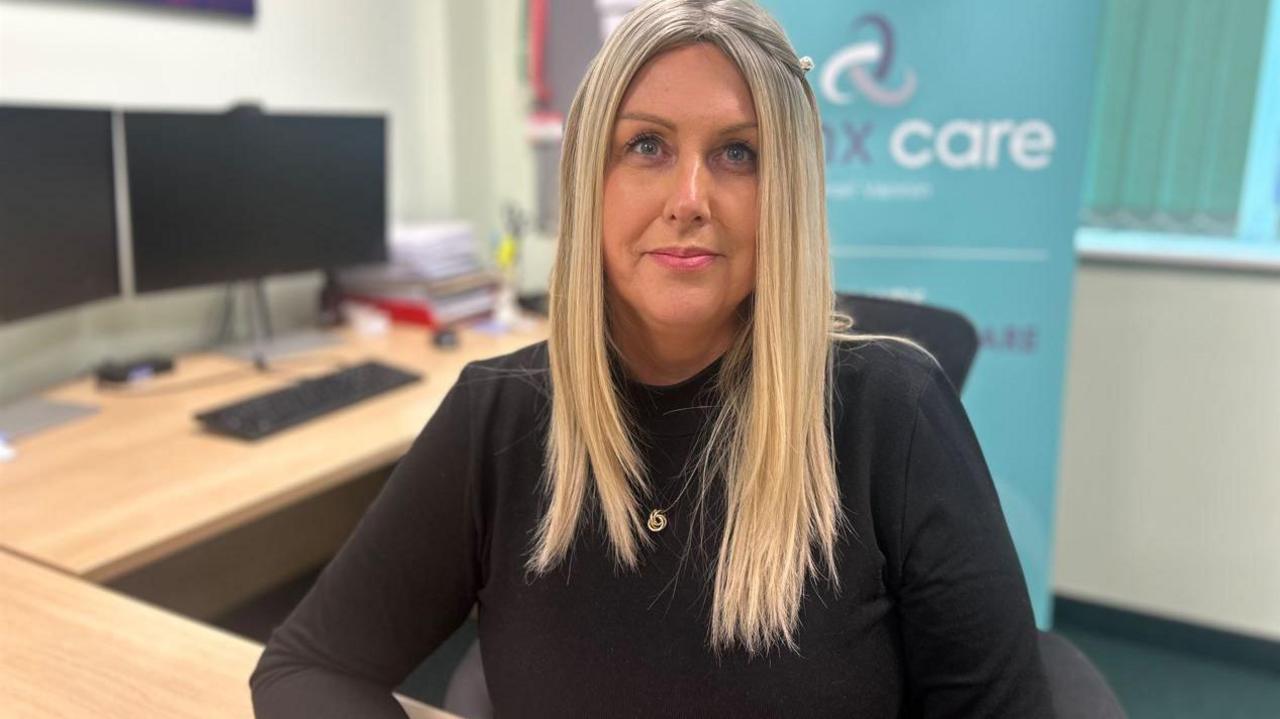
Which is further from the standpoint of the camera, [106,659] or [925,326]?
[925,326]

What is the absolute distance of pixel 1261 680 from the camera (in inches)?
92.5

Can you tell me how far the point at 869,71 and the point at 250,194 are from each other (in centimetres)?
140

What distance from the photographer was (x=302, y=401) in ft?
6.41

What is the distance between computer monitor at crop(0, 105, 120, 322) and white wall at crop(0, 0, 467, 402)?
0.28 feet

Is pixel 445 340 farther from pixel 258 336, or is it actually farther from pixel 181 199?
pixel 181 199

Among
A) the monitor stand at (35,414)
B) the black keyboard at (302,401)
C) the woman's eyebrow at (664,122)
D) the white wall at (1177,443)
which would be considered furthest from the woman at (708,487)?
the white wall at (1177,443)

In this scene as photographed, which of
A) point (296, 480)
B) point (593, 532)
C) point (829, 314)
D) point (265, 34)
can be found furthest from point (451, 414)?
point (265, 34)

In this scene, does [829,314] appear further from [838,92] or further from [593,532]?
[838,92]

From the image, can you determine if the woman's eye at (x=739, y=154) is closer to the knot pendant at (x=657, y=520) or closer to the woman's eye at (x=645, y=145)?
the woman's eye at (x=645, y=145)

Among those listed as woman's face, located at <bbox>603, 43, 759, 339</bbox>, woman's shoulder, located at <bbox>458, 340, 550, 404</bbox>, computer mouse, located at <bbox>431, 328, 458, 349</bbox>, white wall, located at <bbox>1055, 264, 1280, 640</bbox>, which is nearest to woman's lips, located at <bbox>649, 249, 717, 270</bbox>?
woman's face, located at <bbox>603, 43, 759, 339</bbox>


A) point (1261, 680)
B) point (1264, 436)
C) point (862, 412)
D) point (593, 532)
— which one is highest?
point (862, 412)

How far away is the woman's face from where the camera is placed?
3.10 feet

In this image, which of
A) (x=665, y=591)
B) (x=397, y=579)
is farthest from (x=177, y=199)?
(x=665, y=591)

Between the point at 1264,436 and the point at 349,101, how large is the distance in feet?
7.93
